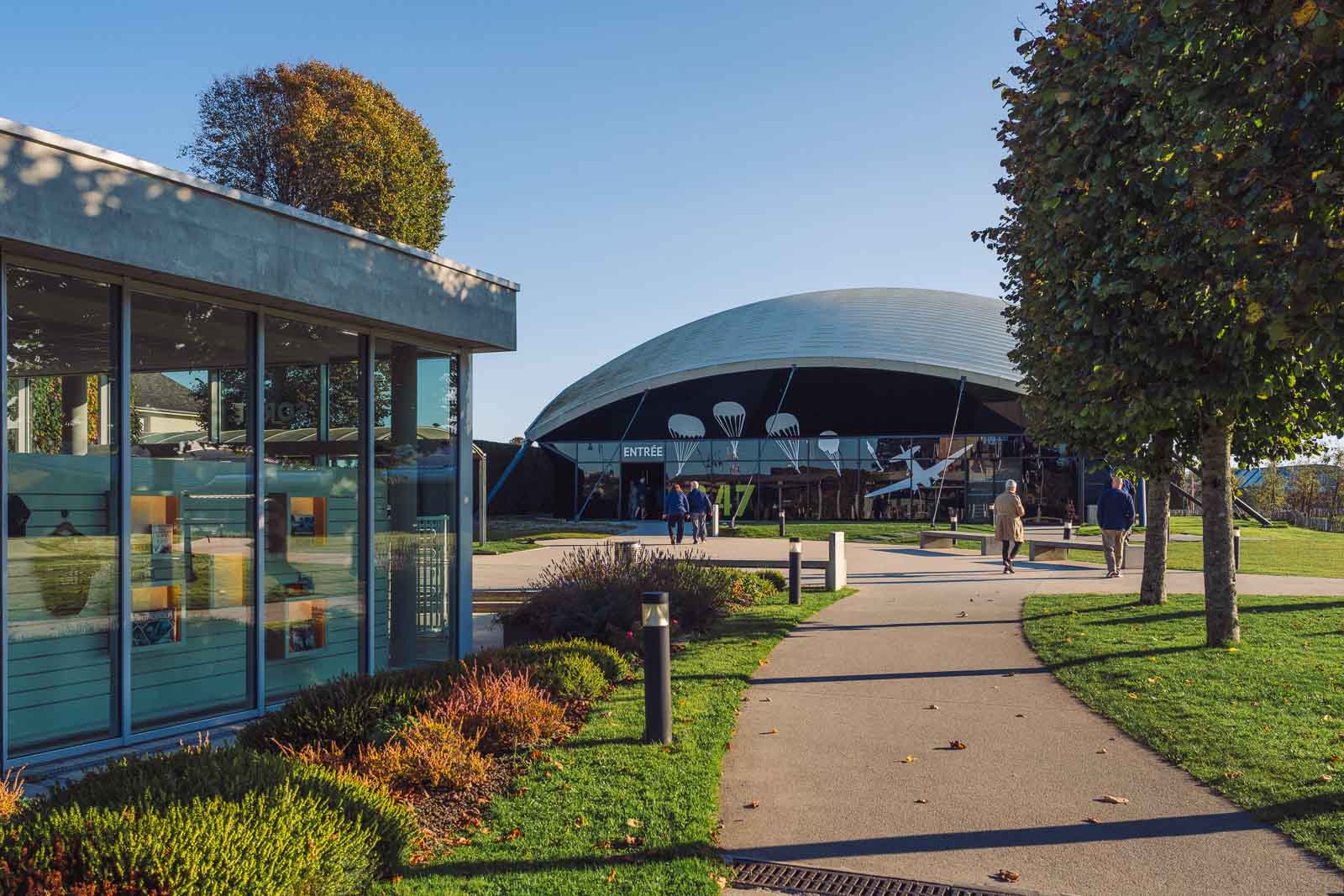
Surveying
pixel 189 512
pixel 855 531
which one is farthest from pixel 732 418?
pixel 189 512

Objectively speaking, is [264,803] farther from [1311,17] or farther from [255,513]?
[1311,17]

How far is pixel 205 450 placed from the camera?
8250 mm

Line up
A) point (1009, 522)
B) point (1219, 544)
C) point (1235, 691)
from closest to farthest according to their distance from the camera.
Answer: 1. point (1235, 691)
2. point (1219, 544)
3. point (1009, 522)

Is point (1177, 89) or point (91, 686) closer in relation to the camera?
point (1177, 89)

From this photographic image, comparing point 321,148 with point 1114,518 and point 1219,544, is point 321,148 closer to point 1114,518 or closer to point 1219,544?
point 1114,518

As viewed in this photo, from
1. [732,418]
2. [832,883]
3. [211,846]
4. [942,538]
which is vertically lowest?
[832,883]

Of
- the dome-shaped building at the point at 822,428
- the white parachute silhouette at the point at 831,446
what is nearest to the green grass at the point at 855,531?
the dome-shaped building at the point at 822,428

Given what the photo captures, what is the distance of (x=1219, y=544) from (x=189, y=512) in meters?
9.67

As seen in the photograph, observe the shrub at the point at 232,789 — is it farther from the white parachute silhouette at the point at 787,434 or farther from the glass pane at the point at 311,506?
the white parachute silhouette at the point at 787,434

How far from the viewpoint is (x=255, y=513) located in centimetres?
853

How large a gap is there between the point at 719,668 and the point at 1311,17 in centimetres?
705

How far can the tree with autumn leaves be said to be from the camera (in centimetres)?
507

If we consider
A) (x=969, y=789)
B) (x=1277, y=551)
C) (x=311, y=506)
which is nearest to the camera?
(x=969, y=789)

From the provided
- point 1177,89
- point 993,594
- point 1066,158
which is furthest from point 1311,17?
point 993,594
